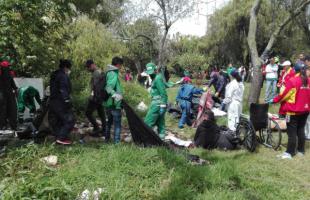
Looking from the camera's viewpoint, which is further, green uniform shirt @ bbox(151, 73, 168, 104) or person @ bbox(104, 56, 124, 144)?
green uniform shirt @ bbox(151, 73, 168, 104)

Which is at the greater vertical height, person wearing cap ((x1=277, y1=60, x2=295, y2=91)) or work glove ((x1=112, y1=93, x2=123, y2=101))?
person wearing cap ((x1=277, y1=60, x2=295, y2=91))

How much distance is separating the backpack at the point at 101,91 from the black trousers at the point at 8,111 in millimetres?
1860

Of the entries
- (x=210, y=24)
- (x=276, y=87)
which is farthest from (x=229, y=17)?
(x=276, y=87)

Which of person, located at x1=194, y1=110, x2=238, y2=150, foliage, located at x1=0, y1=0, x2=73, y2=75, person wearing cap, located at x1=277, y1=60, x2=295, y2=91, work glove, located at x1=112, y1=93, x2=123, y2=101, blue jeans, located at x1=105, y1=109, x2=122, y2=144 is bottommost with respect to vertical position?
person, located at x1=194, y1=110, x2=238, y2=150

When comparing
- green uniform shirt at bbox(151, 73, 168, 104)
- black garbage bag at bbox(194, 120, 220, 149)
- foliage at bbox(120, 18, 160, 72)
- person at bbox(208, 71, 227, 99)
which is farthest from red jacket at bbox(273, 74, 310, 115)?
foliage at bbox(120, 18, 160, 72)

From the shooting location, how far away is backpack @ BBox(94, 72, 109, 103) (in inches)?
298

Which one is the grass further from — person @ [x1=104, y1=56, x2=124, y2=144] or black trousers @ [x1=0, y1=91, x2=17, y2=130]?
black trousers @ [x1=0, y1=91, x2=17, y2=130]

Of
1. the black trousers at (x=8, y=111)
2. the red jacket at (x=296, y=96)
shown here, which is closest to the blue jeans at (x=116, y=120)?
the black trousers at (x=8, y=111)

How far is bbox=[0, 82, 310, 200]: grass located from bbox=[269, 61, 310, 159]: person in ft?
2.98

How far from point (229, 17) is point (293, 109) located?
30.3m

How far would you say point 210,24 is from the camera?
125ft

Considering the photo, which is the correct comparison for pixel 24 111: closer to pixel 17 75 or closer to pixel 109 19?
pixel 17 75

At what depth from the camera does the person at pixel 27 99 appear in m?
9.60

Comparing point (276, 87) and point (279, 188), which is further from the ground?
point (276, 87)
